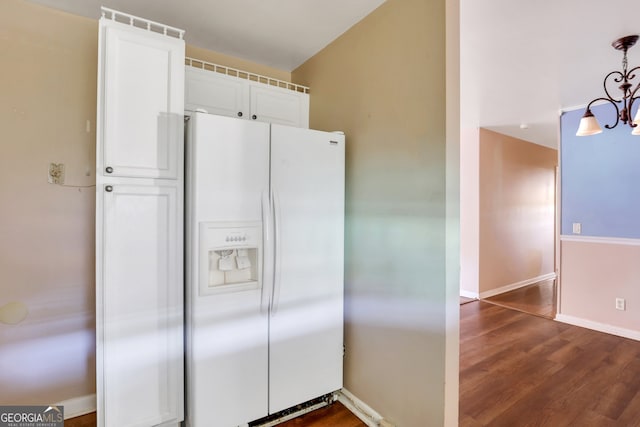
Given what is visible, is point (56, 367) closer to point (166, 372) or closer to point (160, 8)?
point (166, 372)

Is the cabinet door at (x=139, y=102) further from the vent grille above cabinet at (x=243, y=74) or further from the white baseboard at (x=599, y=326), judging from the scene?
the white baseboard at (x=599, y=326)

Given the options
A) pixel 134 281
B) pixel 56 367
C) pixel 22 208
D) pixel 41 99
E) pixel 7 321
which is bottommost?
pixel 56 367

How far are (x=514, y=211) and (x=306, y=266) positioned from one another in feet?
14.8

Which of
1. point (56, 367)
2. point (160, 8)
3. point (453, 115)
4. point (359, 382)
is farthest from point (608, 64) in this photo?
point (56, 367)

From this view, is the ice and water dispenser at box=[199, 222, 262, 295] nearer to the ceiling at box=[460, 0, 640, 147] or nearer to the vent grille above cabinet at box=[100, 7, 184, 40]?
the vent grille above cabinet at box=[100, 7, 184, 40]

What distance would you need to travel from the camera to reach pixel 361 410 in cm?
185

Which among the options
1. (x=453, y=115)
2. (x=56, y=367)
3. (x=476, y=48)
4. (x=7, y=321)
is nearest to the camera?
(x=453, y=115)

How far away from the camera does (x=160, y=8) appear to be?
1820 mm

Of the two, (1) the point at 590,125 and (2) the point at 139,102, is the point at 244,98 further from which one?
(1) the point at 590,125

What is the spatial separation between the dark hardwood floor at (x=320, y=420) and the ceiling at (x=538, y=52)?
8.77 feet

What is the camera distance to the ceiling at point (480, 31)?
1.79 meters

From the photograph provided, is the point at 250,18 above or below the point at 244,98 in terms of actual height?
above

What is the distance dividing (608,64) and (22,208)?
450cm

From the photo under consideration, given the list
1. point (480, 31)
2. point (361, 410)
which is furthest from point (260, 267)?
point (480, 31)
